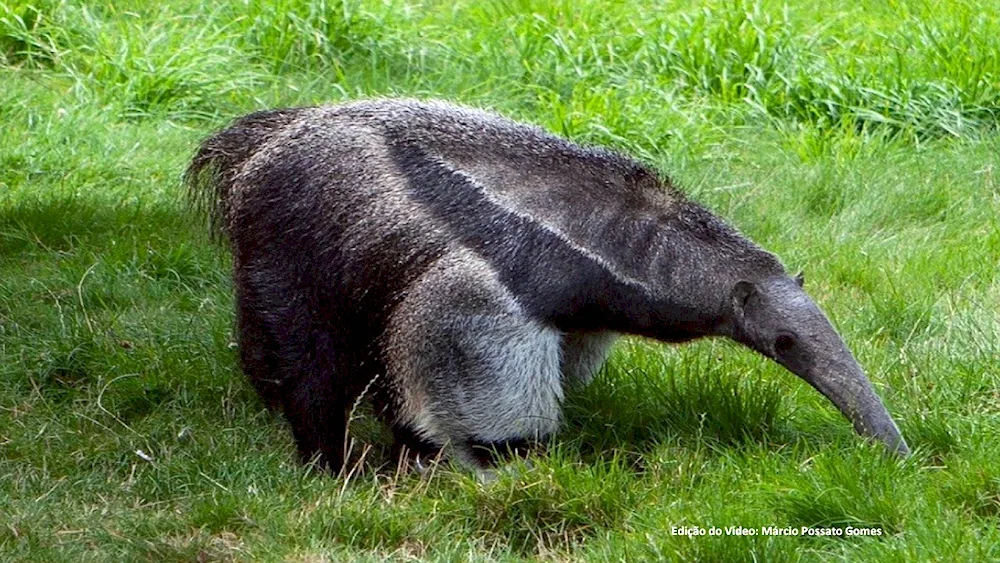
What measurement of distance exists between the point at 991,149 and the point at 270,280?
5.09 meters

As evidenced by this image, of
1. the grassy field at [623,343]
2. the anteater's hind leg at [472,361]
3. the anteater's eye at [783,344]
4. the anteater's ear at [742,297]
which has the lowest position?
the grassy field at [623,343]

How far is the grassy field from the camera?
4.95 meters

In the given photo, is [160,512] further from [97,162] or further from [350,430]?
[97,162]

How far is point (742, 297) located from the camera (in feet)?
17.6

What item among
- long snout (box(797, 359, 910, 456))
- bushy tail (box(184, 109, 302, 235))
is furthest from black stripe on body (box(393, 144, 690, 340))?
bushy tail (box(184, 109, 302, 235))

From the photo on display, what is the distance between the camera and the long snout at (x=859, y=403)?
16.7 feet

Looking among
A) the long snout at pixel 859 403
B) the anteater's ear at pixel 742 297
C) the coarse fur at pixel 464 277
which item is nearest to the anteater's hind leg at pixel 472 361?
the coarse fur at pixel 464 277

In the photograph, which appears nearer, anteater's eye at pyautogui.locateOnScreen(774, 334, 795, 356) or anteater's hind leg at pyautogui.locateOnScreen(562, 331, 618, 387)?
anteater's eye at pyautogui.locateOnScreen(774, 334, 795, 356)

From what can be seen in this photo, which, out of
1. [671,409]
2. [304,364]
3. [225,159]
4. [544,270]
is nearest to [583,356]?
[671,409]

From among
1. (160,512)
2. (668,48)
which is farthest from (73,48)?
(160,512)

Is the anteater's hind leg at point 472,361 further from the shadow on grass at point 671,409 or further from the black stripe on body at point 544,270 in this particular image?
the shadow on grass at point 671,409

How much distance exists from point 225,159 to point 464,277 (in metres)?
1.43

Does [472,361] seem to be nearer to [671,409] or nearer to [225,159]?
[671,409]

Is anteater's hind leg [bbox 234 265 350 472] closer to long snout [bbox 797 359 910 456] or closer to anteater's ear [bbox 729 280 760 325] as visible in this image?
anteater's ear [bbox 729 280 760 325]
